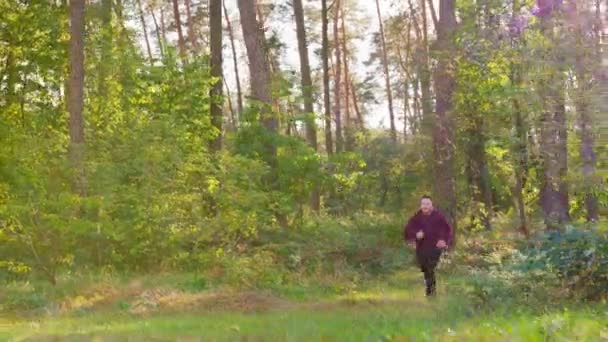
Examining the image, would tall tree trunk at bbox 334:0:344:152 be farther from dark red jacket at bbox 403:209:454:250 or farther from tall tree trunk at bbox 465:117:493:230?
dark red jacket at bbox 403:209:454:250

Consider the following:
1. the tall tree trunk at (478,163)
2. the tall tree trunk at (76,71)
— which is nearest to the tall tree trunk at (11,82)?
the tall tree trunk at (76,71)

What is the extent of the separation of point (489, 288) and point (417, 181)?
57.0 ft

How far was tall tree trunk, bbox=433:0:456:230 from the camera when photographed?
2269 centimetres

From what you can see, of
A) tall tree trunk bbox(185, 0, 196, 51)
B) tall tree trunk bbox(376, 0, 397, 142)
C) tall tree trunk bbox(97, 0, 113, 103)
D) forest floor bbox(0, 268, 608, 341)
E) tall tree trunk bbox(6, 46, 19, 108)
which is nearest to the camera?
forest floor bbox(0, 268, 608, 341)

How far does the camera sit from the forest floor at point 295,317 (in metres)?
7.23

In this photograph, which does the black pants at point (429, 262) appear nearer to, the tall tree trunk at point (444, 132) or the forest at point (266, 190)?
the forest at point (266, 190)

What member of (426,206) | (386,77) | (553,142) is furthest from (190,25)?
(426,206)

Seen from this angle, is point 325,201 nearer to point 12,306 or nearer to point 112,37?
point 112,37

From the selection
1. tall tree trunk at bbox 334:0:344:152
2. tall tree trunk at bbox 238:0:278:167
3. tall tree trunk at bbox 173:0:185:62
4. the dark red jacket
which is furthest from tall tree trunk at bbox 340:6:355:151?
the dark red jacket

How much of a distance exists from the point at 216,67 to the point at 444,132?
8.59 meters

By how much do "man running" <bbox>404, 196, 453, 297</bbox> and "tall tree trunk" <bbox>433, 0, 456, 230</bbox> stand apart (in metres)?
8.73

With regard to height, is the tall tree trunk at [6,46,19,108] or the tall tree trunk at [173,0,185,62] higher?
the tall tree trunk at [173,0,185,62]

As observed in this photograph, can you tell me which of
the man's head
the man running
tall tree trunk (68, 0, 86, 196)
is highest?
tall tree trunk (68, 0, 86, 196)

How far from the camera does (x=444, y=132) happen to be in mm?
22922
